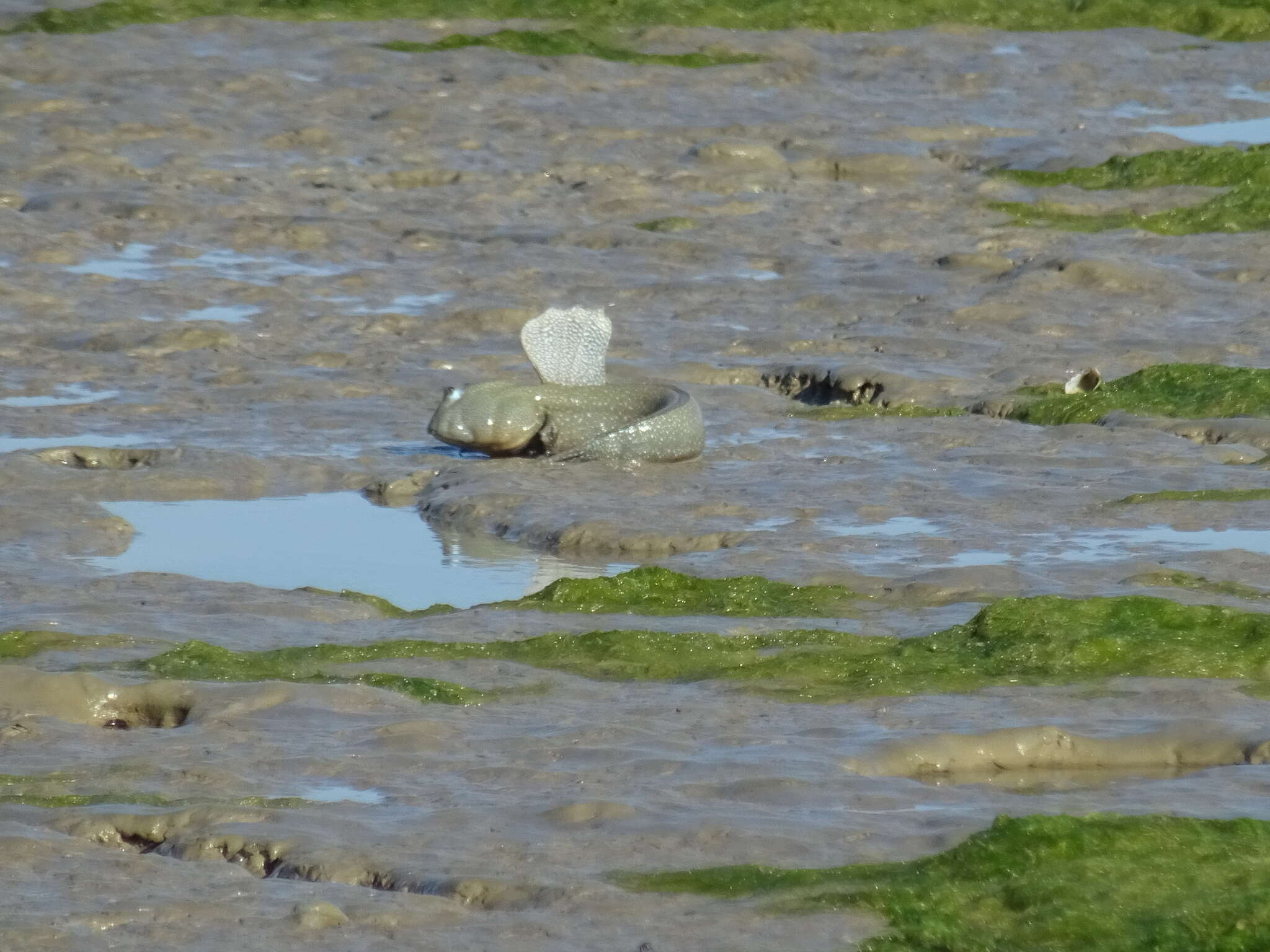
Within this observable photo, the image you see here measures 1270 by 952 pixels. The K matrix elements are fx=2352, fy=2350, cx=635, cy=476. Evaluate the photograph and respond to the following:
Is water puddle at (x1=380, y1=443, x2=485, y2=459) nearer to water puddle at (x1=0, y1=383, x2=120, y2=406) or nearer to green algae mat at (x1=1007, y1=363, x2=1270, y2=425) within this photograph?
water puddle at (x1=0, y1=383, x2=120, y2=406)

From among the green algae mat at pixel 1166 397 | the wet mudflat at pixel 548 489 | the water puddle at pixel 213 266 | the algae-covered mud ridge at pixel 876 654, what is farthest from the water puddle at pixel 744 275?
the algae-covered mud ridge at pixel 876 654

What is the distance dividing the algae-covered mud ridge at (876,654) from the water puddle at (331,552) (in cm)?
86

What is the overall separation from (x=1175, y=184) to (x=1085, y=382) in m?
5.72

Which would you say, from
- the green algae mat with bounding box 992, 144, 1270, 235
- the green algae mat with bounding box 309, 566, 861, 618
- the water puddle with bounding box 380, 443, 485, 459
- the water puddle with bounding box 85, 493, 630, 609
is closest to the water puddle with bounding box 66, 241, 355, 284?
the water puddle with bounding box 380, 443, 485, 459

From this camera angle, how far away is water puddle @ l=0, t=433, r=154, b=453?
30.6ft

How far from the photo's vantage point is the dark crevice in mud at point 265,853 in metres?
4.49

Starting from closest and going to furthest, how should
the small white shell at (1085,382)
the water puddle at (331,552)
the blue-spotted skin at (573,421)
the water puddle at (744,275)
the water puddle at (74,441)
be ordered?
1. the water puddle at (331,552)
2. the water puddle at (74,441)
3. the blue-spotted skin at (573,421)
4. the small white shell at (1085,382)
5. the water puddle at (744,275)

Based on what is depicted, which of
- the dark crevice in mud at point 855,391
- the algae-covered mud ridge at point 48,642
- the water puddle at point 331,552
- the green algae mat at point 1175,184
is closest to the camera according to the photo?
the algae-covered mud ridge at point 48,642

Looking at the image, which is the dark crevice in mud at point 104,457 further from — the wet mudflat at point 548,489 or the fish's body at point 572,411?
the fish's body at point 572,411

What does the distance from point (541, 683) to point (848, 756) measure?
3.66ft

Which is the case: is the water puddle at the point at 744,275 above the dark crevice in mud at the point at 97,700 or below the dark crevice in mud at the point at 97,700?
below

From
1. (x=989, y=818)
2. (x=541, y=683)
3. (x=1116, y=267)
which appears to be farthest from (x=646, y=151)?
(x=989, y=818)

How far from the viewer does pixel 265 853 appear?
4.74 m

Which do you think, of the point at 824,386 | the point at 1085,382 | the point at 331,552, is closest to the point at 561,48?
the point at 824,386
